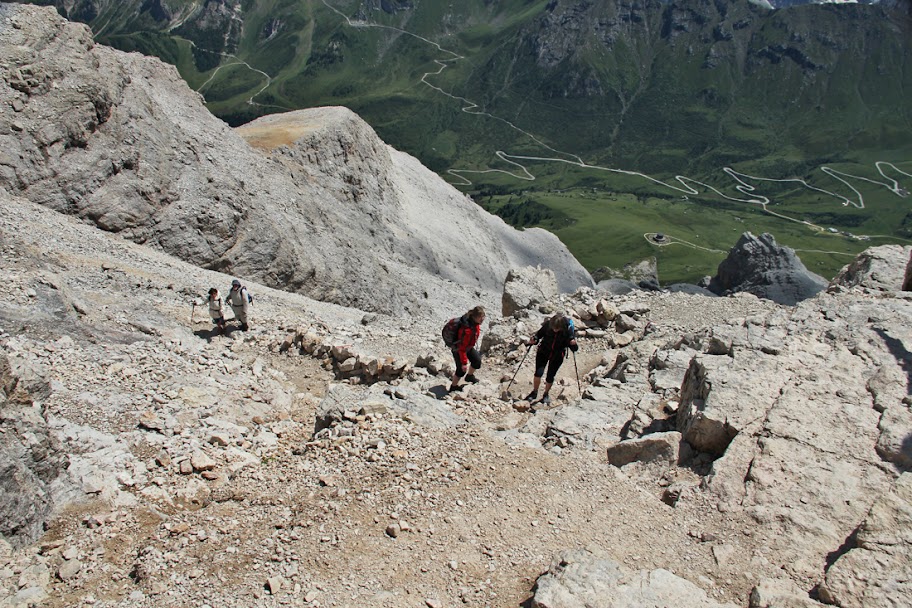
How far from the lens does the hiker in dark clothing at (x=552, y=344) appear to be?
1789cm

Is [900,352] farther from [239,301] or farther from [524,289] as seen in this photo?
[524,289]

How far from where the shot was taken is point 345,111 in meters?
66.5

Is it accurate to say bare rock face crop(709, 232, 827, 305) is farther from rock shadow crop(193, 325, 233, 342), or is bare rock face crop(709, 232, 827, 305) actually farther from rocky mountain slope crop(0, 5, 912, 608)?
rock shadow crop(193, 325, 233, 342)

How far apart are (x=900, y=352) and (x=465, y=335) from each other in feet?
36.3

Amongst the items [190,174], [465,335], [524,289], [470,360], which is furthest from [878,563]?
[190,174]

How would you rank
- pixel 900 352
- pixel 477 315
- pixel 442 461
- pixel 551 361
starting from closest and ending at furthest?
pixel 442 461
pixel 900 352
pixel 477 315
pixel 551 361

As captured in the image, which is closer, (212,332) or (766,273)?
(212,332)

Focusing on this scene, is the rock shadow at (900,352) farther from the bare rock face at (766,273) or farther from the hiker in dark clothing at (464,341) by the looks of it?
the bare rock face at (766,273)

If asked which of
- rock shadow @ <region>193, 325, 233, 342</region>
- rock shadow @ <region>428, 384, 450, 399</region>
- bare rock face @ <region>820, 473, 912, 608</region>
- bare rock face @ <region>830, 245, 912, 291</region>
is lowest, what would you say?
rock shadow @ <region>193, 325, 233, 342</region>

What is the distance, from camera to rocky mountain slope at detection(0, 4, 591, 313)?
33500mm

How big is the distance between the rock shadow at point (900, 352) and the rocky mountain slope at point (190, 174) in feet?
111

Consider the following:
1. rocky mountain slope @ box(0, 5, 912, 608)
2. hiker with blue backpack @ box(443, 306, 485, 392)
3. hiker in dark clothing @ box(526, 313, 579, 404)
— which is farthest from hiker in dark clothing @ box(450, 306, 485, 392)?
hiker in dark clothing @ box(526, 313, 579, 404)

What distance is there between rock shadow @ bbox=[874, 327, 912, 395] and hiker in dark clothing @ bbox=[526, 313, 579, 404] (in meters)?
7.79

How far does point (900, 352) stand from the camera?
15.5 metres
